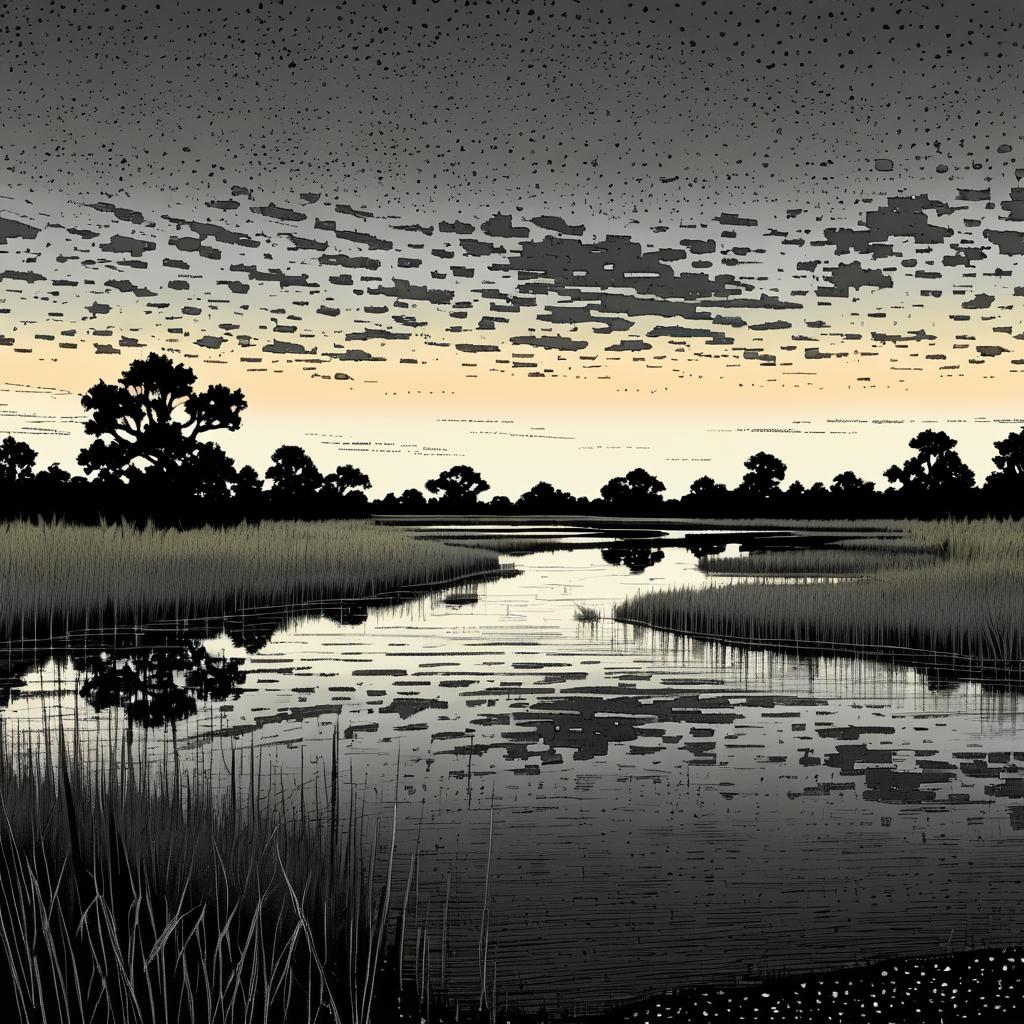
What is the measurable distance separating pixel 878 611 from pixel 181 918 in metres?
18.0

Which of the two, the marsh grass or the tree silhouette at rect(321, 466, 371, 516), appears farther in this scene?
the tree silhouette at rect(321, 466, 371, 516)

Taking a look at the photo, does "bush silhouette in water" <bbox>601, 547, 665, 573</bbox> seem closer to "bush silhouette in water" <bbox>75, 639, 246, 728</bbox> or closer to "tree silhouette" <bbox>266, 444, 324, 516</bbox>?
"bush silhouette in water" <bbox>75, 639, 246, 728</bbox>

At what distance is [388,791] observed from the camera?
905cm

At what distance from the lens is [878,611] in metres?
21.1

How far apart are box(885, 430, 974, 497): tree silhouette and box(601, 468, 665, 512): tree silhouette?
112 ft

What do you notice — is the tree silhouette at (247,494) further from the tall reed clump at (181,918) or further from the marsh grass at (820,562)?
the tall reed clump at (181,918)

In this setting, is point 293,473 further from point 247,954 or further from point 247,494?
point 247,954

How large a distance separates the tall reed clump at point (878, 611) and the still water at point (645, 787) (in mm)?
2212

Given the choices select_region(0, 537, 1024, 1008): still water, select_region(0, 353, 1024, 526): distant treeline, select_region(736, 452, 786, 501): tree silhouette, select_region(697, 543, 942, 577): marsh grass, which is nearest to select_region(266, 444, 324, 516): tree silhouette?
select_region(0, 353, 1024, 526): distant treeline

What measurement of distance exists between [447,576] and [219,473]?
25.7 m

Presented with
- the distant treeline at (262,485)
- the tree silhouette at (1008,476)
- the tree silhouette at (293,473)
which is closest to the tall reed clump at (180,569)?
the distant treeline at (262,485)

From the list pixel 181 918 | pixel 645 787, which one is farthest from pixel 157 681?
pixel 181 918

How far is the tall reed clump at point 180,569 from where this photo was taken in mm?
23125

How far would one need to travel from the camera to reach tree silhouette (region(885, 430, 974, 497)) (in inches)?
4902
